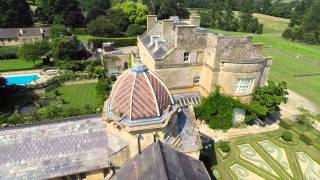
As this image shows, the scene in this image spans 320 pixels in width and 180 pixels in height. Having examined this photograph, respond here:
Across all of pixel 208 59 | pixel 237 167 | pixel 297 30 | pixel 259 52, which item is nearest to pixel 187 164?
pixel 237 167

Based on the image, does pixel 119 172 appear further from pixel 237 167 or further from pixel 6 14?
pixel 6 14

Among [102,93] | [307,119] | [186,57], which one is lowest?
[307,119]

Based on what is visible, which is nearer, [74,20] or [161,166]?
[161,166]

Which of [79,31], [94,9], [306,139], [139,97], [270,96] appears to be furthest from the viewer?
[94,9]

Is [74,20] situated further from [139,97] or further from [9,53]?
[139,97]

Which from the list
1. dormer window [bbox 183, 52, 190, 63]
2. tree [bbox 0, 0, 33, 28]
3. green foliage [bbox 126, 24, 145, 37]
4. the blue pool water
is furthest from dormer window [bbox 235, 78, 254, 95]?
tree [bbox 0, 0, 33, 28]

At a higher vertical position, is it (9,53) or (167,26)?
(167,26)

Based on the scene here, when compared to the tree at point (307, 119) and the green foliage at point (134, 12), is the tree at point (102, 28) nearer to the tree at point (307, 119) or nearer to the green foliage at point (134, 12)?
the green foliage at point (134, 12)

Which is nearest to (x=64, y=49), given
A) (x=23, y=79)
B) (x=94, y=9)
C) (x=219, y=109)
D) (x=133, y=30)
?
(x=23, y=79)
